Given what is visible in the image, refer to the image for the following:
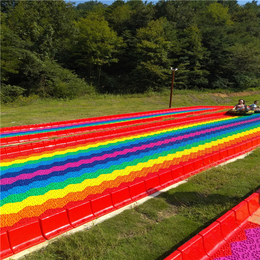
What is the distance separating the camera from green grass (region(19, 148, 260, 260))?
295 centimetres

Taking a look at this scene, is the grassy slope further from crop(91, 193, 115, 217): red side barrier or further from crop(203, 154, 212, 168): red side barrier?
crop(203, 154, 212, 168): red side barrier

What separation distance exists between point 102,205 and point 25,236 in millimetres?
1278

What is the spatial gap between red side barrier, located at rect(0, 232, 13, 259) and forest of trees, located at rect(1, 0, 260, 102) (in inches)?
1039

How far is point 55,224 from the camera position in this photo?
11.5 ft

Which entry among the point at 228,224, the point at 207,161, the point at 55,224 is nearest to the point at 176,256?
the point at 228,224

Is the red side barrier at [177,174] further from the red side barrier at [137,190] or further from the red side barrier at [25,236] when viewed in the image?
the red side barrier at [25,236]

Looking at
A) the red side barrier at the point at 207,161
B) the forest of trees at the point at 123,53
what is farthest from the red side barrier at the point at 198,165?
the forest of trees at the point at 123,53

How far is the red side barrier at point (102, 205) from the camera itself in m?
3.90

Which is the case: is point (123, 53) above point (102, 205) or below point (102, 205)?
above

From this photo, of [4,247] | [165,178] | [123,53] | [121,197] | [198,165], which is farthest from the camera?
[123,53]

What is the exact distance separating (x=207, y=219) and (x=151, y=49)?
36517mm

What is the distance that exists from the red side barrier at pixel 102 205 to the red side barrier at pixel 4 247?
131cm

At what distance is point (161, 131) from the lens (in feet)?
33.5

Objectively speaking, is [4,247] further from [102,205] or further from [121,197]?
[121,197]
